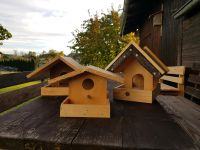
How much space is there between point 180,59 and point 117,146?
405 cm

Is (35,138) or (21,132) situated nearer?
(35,138)

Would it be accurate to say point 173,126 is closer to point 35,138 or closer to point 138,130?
point 138,130

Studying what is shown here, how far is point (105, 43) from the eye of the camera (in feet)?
51.5

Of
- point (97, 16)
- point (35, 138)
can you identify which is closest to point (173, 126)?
point (35, 138)

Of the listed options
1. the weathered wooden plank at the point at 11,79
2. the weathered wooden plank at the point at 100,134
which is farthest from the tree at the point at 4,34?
the weathered wooden plank at the point at 100,134

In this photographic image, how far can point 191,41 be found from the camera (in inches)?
161

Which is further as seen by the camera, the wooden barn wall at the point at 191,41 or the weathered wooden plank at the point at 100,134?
the wooden barn wall at the point at 191,41

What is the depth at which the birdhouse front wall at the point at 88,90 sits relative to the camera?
73.2 inches

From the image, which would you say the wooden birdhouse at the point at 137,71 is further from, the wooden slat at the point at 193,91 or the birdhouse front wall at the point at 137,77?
the wooden slat at the point at 193,91

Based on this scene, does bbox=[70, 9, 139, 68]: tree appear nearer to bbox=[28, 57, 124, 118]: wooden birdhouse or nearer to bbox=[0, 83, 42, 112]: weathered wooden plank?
bbox=[0, 83, 42, 112]: weathered wooden plank

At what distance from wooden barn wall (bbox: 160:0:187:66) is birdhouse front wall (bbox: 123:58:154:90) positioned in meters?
2.58

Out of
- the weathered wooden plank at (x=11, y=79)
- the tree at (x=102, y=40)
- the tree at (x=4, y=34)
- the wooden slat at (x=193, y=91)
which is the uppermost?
the tree at (x=4, y=34)

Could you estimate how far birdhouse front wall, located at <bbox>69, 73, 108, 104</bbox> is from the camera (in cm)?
186

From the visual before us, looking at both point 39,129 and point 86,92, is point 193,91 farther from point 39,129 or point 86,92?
point 39,129
